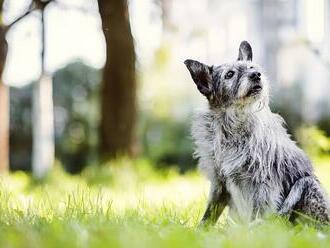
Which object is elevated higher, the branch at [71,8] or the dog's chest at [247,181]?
the branch at [71,8]

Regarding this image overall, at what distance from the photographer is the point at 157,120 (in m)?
20.6

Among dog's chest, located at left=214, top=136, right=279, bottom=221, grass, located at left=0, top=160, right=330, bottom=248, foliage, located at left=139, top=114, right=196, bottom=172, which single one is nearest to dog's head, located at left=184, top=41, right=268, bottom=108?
dog's chest, located at left=214, top=136, right=279, bottom=221

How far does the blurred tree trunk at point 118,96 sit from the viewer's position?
44.7 feet

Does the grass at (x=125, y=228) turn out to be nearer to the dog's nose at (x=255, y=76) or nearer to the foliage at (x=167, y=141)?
the dog's nose at (x=255, y=76)

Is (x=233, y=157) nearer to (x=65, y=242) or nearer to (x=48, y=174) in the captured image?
(x=65, y=242)

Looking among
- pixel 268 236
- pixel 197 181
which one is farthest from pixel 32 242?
pixel 197 181

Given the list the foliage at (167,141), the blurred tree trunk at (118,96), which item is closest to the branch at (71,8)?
the blurred tree trunk at (118,96)

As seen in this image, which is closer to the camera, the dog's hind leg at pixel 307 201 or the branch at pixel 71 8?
the dog's hind leg at pixel 307 201

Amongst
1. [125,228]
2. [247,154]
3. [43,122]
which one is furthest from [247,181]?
[43,122]

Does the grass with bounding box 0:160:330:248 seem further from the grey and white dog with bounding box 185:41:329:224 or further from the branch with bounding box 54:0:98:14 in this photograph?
the branch with bounding box 54:0:98:14

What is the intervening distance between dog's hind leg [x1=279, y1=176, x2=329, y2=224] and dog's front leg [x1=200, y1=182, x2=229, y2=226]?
1.72 feet

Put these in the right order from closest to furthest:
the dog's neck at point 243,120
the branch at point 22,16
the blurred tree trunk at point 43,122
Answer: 1. the dog's neck at point 243,120
2. the branch at point 22,16
3. the blurred tree trunk at point 43,122

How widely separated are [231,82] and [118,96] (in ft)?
25.8

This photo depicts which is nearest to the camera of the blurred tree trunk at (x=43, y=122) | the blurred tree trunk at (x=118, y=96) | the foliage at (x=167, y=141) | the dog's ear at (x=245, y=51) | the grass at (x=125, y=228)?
the grass at (x=125, y=228)
